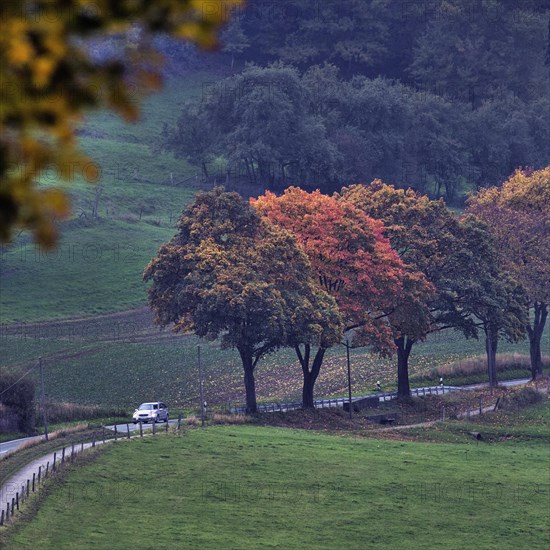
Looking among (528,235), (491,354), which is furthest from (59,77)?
(528,235)

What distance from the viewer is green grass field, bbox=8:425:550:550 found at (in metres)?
39.0

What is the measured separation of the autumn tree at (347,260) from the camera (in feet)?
235

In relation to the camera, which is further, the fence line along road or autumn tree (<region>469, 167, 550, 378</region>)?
autumn tree (<region>469, 167, 550, 378</region>)

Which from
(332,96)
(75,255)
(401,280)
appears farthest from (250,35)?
(401,280)

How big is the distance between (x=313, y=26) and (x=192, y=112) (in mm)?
35016

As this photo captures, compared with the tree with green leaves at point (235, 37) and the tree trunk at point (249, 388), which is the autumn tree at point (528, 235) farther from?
the tree with green leaves at point (235, 37)

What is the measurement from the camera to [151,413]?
67.1 metres

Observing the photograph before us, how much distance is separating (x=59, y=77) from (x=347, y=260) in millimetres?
69860

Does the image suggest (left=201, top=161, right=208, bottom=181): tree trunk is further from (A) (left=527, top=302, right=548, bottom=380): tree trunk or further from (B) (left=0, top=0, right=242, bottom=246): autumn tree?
(B) (left=0, top=0, right=242, bottom=246): autumn tree

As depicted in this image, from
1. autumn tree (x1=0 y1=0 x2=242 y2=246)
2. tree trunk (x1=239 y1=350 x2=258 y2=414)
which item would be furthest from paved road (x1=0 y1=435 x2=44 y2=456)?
autumn tree (x1=0 y1=0 x2=242 y2=246)

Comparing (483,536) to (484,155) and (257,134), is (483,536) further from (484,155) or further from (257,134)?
(484,155)

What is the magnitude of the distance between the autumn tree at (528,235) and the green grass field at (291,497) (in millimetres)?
29659

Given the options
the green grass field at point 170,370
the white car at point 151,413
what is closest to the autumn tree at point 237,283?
the white car at point 151,413

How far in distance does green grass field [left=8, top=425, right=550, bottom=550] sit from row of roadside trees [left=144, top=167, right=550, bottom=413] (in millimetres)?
8744
